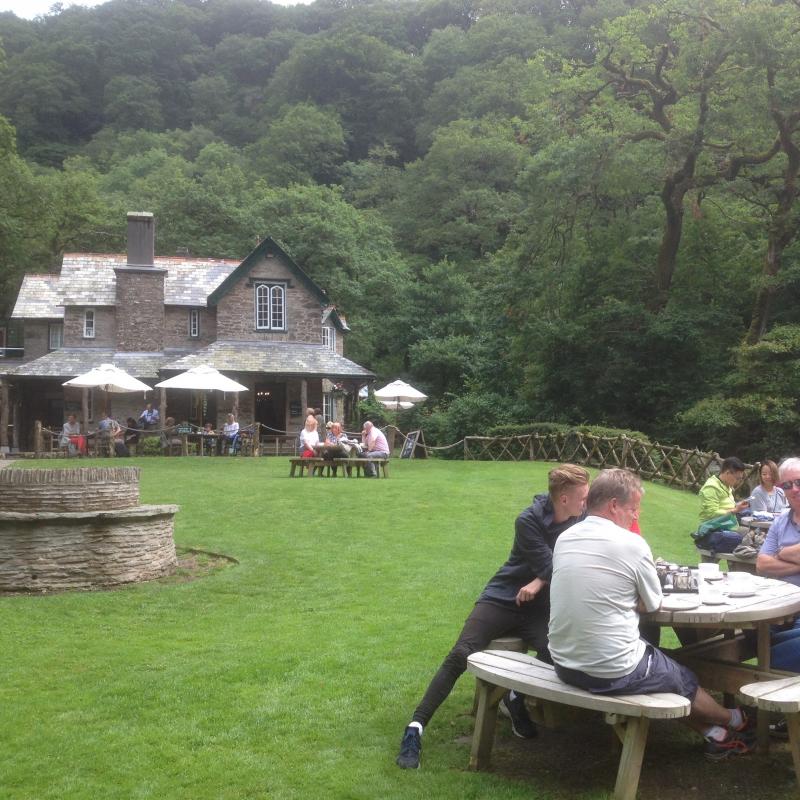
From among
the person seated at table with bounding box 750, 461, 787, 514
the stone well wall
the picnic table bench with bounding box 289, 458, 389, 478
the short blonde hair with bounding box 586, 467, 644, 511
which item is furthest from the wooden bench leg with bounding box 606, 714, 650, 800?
the picnic table bench with bounding box 289, 458, 389, 478

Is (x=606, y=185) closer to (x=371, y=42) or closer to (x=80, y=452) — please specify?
(x=80, y=452)

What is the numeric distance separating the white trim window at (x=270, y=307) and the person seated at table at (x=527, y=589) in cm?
3018

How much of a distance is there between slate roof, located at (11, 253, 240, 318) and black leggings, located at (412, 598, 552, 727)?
105 feet

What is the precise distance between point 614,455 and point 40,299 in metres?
24.8

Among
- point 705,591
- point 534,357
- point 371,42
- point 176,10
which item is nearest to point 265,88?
point 371,42

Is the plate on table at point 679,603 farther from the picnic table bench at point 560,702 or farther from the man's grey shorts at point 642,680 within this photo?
the picnic table bench at point 560,702

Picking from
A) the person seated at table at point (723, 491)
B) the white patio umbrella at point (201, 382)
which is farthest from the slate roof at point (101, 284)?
the person seated at table at point (723, 491)

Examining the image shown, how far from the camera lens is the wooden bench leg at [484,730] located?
5473 mm

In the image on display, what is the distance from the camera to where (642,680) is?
5.02 metres

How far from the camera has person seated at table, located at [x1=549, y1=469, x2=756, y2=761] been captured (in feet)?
16.4

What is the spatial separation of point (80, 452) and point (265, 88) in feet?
236

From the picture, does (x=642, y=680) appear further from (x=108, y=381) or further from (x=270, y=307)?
(x=270, y=307)

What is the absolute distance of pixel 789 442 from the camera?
1143 inches

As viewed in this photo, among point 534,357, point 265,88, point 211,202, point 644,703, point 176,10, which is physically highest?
point 176,10
